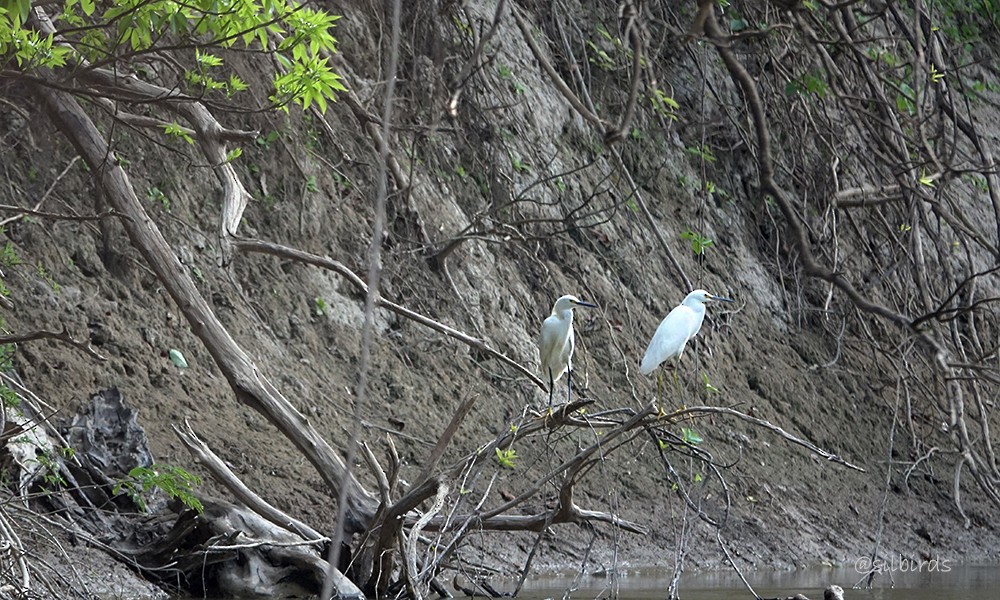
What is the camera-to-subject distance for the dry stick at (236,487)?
6.38 meters

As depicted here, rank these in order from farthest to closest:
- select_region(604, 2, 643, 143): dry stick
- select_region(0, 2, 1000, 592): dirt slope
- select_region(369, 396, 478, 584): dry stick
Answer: select_region(0, 2, 1000, 592): dirt slope → select_region(369, 396, 478, 584): dry stick → select_region(604, 2, 643, 143): dry stick

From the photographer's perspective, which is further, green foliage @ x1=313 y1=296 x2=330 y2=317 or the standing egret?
green foliage @ x1=313 y1=296 x2=330 y2=317

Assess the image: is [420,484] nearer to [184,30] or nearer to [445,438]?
[445,438]

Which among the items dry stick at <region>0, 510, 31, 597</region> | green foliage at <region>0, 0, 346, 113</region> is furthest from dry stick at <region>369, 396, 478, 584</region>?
dry stick at <region>0, 510, 31, 597</region>

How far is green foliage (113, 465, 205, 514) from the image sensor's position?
5.63m

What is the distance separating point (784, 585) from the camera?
7.89 meters

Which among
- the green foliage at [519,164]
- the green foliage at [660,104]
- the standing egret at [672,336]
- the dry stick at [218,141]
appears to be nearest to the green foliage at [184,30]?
the dry stick at [218,141]

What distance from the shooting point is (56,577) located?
5.04 m

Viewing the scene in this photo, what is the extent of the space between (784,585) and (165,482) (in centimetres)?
407

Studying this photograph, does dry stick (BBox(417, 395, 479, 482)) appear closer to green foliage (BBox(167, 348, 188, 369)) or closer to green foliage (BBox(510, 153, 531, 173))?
green foliage (BBox(167, 348, 188, 369))

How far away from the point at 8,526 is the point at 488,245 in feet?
22.2

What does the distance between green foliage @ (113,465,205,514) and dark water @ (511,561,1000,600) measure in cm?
186

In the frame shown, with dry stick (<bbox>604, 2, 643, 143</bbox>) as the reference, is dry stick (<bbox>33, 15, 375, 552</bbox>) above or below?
below

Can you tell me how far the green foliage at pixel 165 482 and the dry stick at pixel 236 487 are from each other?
195 mm
